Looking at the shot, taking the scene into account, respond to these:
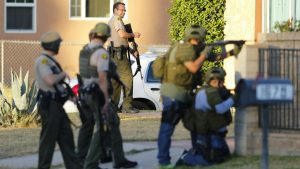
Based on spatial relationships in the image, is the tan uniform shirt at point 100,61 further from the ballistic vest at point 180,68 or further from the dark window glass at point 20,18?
the dark window glass at point 20,18

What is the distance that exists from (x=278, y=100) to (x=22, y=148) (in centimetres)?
629

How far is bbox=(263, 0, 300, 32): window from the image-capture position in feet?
54.8

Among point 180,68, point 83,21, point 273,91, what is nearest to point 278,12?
point 180,68

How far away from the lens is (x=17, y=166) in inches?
496

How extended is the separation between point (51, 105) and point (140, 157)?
6.78 ft

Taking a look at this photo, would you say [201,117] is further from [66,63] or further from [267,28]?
[66,63]

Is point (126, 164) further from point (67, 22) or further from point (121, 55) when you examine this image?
point (67, 22)

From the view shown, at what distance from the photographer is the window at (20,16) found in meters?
26.4

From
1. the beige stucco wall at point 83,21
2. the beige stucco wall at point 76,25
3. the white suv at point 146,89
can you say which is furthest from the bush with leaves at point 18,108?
the beige stucco wall at point 83,21

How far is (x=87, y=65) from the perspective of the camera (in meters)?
11.2

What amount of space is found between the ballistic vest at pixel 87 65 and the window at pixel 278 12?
19.6ft

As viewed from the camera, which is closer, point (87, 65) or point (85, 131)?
point (87, 65)

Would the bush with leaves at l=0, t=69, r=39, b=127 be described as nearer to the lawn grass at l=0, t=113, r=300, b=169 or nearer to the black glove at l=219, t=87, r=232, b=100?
the lawn grass at l=0, t=113, r=300, b=169

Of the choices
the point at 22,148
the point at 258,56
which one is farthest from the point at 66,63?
the point at 258,56
